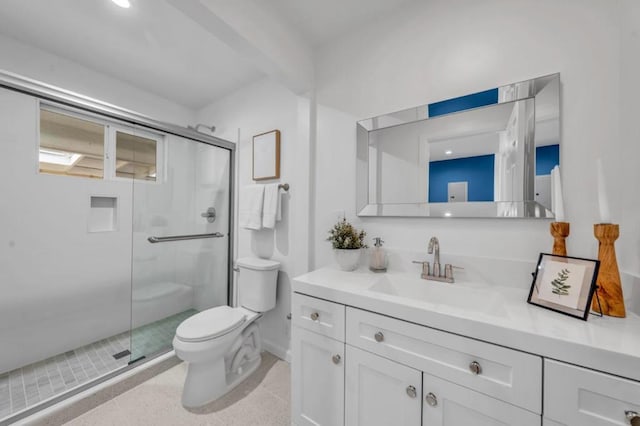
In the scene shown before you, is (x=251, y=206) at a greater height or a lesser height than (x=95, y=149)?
lesser

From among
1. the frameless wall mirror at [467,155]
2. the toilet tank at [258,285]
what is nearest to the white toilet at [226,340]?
the toilet tank at [258,285]

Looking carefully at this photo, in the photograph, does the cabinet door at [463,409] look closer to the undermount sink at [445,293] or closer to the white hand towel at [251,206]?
the undermount sink at [445,293]

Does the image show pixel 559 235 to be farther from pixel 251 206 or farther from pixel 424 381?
pixel 251 206

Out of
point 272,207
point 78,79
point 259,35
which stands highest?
point 78,79

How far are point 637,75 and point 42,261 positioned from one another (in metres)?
3.45

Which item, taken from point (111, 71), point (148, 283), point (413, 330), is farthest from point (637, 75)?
point (111, 71)

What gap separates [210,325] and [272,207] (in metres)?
0.90

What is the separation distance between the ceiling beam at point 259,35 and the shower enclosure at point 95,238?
→ 94 cm

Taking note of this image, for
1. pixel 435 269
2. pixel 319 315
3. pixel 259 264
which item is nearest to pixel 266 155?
pixel 259 264

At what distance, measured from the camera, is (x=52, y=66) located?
1.80 meters

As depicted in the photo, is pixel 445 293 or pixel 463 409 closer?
pixel 463 409

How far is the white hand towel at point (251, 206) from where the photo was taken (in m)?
1.92

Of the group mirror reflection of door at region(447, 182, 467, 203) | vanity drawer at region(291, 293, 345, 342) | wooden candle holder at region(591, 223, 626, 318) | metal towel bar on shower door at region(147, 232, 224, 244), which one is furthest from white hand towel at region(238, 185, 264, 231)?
wooden candle holder at region(591, 223, 626, 318)

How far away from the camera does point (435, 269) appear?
1215 millimetres
